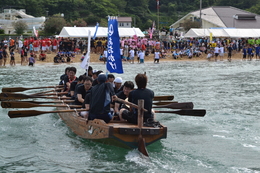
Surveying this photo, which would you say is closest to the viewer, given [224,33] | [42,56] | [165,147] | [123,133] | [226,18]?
[123,133]

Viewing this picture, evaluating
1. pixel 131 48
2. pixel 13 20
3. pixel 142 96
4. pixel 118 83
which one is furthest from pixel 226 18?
pixel 142 96

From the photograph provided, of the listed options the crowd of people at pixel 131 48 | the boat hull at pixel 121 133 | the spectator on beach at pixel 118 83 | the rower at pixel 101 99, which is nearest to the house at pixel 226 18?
the crowd of people at pixel 131 48

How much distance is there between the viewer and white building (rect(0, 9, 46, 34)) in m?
77.2

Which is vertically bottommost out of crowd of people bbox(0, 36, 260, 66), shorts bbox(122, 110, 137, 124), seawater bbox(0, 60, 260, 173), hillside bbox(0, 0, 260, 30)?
seawater bbox(0, 60, 260, 173)

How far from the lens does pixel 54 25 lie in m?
71.1

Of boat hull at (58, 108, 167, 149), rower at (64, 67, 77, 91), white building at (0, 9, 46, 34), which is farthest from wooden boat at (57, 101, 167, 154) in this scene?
white building at (0, 9, 46, 34)

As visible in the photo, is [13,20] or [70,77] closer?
[70,77]

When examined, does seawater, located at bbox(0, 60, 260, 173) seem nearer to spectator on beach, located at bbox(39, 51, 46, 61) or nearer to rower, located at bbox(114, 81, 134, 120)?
rower, located at bbox(114, 81, 134, 120)

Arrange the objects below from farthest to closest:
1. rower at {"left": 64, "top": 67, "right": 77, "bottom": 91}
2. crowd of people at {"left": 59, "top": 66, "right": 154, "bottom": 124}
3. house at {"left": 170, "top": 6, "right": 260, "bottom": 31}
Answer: house at {"left": 170, "top": 6, "right": 260, "bottom": 31} → rower at {"left": 64, "top": 67, "right": 77, "bottom": 91} → crowd of people at {"left": 59, "top": 66, "right": 154, "bottom": 124}

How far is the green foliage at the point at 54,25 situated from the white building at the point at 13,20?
463 cm

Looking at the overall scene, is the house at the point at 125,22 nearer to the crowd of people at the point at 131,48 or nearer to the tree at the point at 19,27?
the tree at the point at 19,27

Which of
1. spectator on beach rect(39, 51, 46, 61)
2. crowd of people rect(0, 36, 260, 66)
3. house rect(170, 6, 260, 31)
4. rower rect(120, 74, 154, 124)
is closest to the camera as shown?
rower rect(120, 74, 154, 124)

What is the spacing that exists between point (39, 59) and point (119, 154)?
3285 centimetres

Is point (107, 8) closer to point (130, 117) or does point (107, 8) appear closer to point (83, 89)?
point (83, 89)
